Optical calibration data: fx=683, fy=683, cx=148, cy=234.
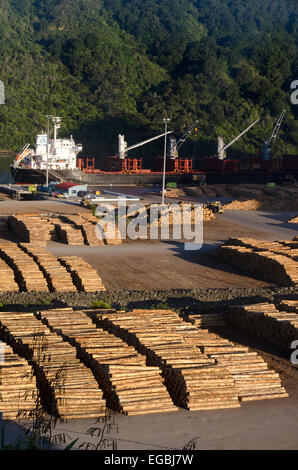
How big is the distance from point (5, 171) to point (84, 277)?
77110 mm

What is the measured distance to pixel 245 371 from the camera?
45.2ft

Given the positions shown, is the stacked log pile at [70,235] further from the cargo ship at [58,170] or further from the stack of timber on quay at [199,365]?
the cargo ship at [58,170]

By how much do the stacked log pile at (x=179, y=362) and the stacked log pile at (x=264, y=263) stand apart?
10.3 metres

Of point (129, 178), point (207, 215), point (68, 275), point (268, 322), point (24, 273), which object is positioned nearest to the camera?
point (268, 322)

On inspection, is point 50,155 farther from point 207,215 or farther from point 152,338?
point 152,338

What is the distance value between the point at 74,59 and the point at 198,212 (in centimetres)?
11746

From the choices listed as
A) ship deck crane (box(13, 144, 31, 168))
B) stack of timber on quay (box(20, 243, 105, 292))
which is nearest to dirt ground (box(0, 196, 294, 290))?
stack of timber on quay (box(20, 243, 105, 292))

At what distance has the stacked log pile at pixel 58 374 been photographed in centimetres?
1188

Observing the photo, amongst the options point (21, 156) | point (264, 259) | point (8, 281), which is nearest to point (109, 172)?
point (21, 156)

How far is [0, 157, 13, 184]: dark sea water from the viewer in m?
83.7

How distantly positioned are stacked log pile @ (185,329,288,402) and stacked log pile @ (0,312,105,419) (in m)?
2.86

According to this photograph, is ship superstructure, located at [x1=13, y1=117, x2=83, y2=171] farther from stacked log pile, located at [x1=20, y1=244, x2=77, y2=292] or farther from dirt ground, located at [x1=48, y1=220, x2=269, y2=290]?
stacked log pile, located at [x1=20, y1=244, x2=77, y2=292]

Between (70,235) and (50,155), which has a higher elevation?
(50,155)

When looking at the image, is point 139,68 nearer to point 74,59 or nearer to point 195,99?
point 74,59
